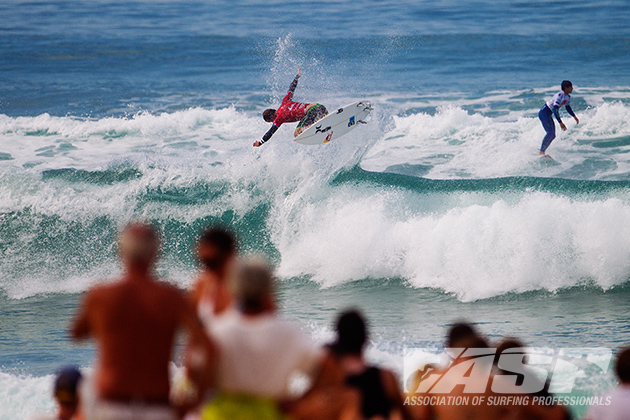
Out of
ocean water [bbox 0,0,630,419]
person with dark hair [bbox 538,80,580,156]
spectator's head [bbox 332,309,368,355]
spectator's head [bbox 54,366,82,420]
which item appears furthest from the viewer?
person with dark hair [bbox 538,80,580,156]

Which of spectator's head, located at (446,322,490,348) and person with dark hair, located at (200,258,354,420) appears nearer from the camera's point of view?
person with dark hair, located at (200,258,354,420)

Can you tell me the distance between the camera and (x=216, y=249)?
3.30 metres

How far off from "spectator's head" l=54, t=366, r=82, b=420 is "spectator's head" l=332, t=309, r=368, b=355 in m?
1.59

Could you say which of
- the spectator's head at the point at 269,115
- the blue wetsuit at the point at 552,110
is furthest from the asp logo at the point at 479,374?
the blue wetsuit at the point at 552,110

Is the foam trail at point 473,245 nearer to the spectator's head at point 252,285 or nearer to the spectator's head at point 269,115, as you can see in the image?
the spectator's head at point 269,115

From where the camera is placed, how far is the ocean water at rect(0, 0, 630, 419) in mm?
9836

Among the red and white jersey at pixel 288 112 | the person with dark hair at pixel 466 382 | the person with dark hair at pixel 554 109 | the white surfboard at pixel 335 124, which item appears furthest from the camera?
the person with dark hair at pixel 554 109

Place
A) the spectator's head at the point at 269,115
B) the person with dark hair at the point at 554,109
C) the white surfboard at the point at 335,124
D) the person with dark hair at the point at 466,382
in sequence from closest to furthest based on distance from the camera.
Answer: the person with dark hair at the point at 466,382
the spectator's head at the point at 269,115
the white surfboard at the point at 335,124
the person with dark hair at the point at 554,109

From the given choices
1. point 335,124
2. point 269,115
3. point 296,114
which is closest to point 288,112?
point 296,114

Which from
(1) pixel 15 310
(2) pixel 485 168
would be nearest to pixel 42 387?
(1) pixel 15 310

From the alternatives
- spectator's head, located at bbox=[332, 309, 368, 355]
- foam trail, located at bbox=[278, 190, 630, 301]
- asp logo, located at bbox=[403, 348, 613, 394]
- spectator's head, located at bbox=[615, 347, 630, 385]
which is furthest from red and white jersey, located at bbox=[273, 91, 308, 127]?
spectator's head, located at bbox=[615, 347, 630, 385]

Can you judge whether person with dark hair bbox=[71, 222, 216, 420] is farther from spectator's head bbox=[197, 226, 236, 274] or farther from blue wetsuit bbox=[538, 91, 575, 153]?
blue wetsuit bbox=[538, 91, 575, 153]

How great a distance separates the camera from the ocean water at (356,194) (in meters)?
9.84

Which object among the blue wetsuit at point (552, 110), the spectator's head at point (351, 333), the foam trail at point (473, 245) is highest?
the blue wetsuit at point (552, 110)
